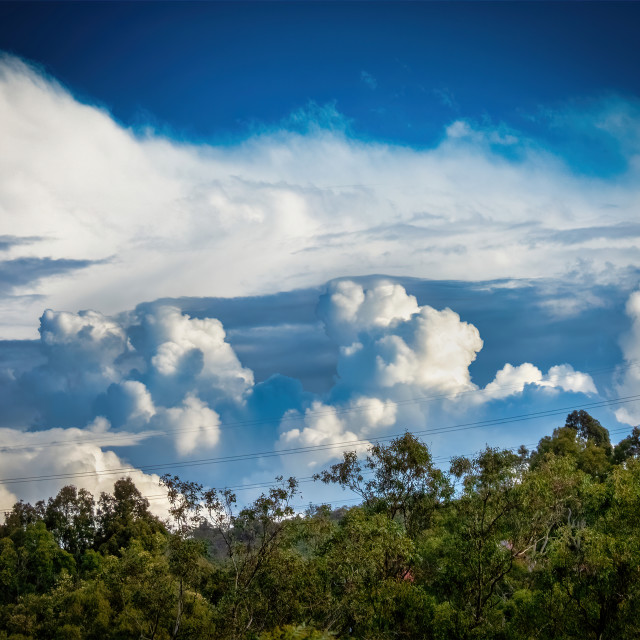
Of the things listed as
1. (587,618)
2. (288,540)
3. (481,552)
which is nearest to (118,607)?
(288,540)

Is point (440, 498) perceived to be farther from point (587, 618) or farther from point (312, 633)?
point (312, 633)

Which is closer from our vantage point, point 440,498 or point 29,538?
point 440,498

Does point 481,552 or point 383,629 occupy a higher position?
point 481,552

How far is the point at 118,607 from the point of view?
40438 mm

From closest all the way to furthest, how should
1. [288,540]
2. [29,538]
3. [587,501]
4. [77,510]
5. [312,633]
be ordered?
[312,633] < [288,540] < [587,501] < [29,538] < [77,510]

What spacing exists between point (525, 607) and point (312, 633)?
1021cm

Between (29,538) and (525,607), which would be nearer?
(525,607)

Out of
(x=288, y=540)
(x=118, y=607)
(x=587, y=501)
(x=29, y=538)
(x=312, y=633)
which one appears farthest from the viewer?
(x=29, y=538)

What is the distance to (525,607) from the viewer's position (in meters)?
24.7

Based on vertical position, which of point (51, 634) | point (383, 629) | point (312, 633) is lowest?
point (51, 634)

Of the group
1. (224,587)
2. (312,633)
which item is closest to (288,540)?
(224,587)

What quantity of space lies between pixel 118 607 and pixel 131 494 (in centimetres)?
4069

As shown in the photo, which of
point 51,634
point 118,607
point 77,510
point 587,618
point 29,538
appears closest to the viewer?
point 587,618

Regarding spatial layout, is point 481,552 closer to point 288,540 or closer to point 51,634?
point 288,540
